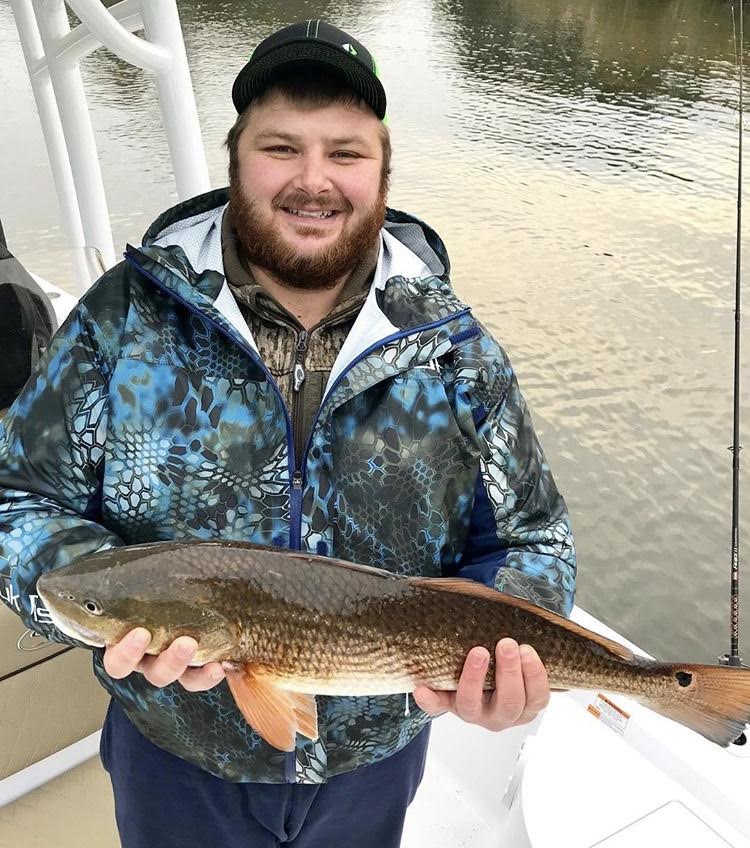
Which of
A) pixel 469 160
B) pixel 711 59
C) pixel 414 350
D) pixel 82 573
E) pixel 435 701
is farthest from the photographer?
pixel 711 59

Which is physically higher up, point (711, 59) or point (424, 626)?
point (424, 626)

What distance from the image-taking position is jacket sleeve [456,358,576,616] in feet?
5.48

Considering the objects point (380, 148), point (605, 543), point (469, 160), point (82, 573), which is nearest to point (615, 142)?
point (469, 160)

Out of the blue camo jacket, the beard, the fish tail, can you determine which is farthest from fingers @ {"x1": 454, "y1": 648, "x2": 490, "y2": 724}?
the beard

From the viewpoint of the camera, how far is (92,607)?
4.63 ft

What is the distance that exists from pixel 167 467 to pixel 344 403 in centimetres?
40

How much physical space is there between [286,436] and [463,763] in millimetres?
2014

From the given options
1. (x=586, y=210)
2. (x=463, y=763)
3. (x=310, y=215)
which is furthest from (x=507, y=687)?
(x=586, y=210)

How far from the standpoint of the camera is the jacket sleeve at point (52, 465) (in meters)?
1.53

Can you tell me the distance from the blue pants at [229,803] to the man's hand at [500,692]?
474mm

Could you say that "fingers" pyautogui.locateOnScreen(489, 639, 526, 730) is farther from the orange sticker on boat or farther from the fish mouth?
the orange sticker on boat

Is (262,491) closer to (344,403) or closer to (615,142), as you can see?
(344,403)

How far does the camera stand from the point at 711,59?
50.4 feet

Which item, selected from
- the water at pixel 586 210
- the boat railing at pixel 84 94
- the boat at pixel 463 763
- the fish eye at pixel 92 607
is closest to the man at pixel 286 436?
the fish eye at pixel 92 607
